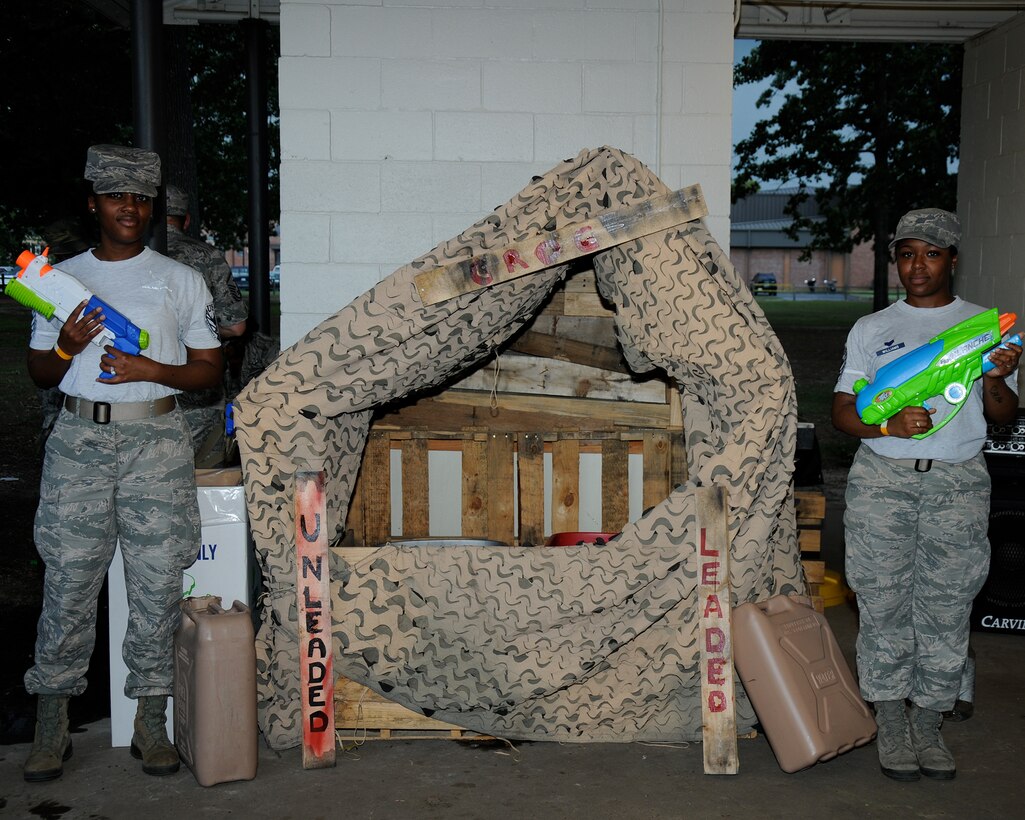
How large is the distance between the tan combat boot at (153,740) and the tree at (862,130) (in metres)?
15.6

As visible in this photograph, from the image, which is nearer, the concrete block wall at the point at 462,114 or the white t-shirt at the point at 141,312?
the white t-shirt at the point at 141,312

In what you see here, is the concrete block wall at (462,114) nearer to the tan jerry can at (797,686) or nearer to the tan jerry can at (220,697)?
the tan jerry can at (220,697)

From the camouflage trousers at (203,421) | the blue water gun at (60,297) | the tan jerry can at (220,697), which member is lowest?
the tan jerry can at (220,697)

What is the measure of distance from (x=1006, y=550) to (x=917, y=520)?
6.13ft

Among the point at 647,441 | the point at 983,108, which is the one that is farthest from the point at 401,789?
the point at 983,108

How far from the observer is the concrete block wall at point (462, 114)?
17.5 ft

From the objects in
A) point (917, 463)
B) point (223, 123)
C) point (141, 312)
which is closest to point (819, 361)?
point (223, 123)

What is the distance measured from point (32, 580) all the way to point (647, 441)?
3837 mm

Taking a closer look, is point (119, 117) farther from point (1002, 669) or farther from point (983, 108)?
point (1002, 669)

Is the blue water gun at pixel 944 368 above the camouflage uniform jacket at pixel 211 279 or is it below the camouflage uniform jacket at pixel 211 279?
below

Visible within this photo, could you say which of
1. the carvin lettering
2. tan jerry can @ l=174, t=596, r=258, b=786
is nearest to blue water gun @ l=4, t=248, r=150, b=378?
tan jerry can @ l=174, t=596, r=258, b=786

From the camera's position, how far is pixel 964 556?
397 centimetres

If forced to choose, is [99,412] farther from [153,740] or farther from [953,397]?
[953,397]

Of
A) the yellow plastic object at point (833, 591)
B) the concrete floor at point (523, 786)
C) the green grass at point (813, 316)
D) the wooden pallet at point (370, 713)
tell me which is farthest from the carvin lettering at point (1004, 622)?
the green grass at point (813, 316)
